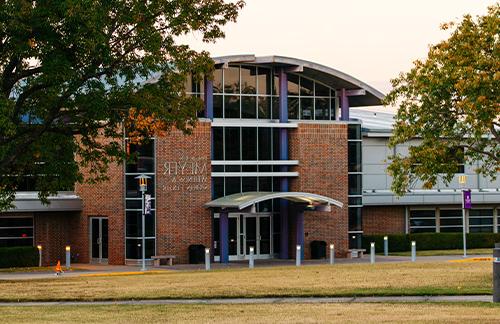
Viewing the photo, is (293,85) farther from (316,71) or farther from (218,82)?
(218,82)

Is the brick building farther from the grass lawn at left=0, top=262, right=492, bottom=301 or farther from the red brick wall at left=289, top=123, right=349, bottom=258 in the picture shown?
the grass lawn at left=0, top=262, right=492, bottom=301

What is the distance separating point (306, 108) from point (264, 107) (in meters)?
2.38

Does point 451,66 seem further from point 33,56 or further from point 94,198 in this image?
point 94,198

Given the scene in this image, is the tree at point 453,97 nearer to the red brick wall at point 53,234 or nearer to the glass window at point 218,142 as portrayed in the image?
the glass window at point 218,142

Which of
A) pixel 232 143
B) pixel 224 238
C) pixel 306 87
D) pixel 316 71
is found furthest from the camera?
pixel 306 87

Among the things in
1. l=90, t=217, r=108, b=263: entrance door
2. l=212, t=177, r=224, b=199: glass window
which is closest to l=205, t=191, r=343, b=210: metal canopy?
l=212, t=177, r=224, b=199: glass window

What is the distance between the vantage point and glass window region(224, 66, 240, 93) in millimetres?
50438

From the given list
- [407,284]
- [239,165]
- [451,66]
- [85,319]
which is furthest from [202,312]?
[239,165]

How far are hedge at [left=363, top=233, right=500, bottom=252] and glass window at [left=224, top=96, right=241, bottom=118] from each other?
11.1 m

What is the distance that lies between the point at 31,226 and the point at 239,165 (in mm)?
10136

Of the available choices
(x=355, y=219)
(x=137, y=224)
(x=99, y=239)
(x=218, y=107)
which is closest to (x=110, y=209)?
(x=137, y=224)

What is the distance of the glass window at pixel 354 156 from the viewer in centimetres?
5334

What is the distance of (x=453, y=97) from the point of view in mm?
30594

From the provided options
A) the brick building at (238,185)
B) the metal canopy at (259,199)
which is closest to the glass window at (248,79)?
the brick building at (238,185)
